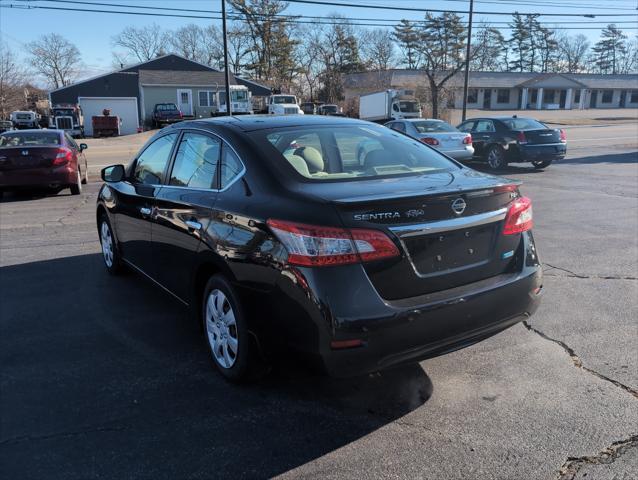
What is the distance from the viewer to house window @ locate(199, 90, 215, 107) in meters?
49.8

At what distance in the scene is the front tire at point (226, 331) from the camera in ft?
10.6

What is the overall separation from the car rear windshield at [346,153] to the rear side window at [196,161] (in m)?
0.36

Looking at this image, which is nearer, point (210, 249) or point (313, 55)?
point (210, 249)

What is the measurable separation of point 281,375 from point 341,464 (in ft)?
3.40

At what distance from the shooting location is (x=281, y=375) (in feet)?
12.0

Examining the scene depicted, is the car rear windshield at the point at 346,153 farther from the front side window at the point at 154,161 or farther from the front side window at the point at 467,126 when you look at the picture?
the front side window at the point at 467,126

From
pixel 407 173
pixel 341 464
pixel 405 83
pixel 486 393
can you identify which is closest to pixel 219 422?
pixel 341 464

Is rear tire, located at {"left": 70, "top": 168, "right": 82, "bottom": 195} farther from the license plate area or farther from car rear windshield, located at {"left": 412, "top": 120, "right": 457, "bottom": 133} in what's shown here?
the license plate area

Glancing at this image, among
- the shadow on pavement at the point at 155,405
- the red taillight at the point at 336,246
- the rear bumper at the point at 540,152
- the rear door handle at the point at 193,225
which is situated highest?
the red taillight at the point at 336,246

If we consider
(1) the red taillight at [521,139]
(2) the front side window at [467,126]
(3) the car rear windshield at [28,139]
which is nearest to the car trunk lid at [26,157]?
(3) the car rear windshield at [28,139]

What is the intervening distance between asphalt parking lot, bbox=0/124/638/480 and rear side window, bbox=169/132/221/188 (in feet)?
4.13

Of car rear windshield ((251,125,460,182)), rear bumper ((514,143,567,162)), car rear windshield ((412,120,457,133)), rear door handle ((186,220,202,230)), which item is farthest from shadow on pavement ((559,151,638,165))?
rear door handle ((186,220,202,230))

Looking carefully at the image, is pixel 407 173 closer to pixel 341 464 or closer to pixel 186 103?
pixel 341 464

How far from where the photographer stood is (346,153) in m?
3.88
